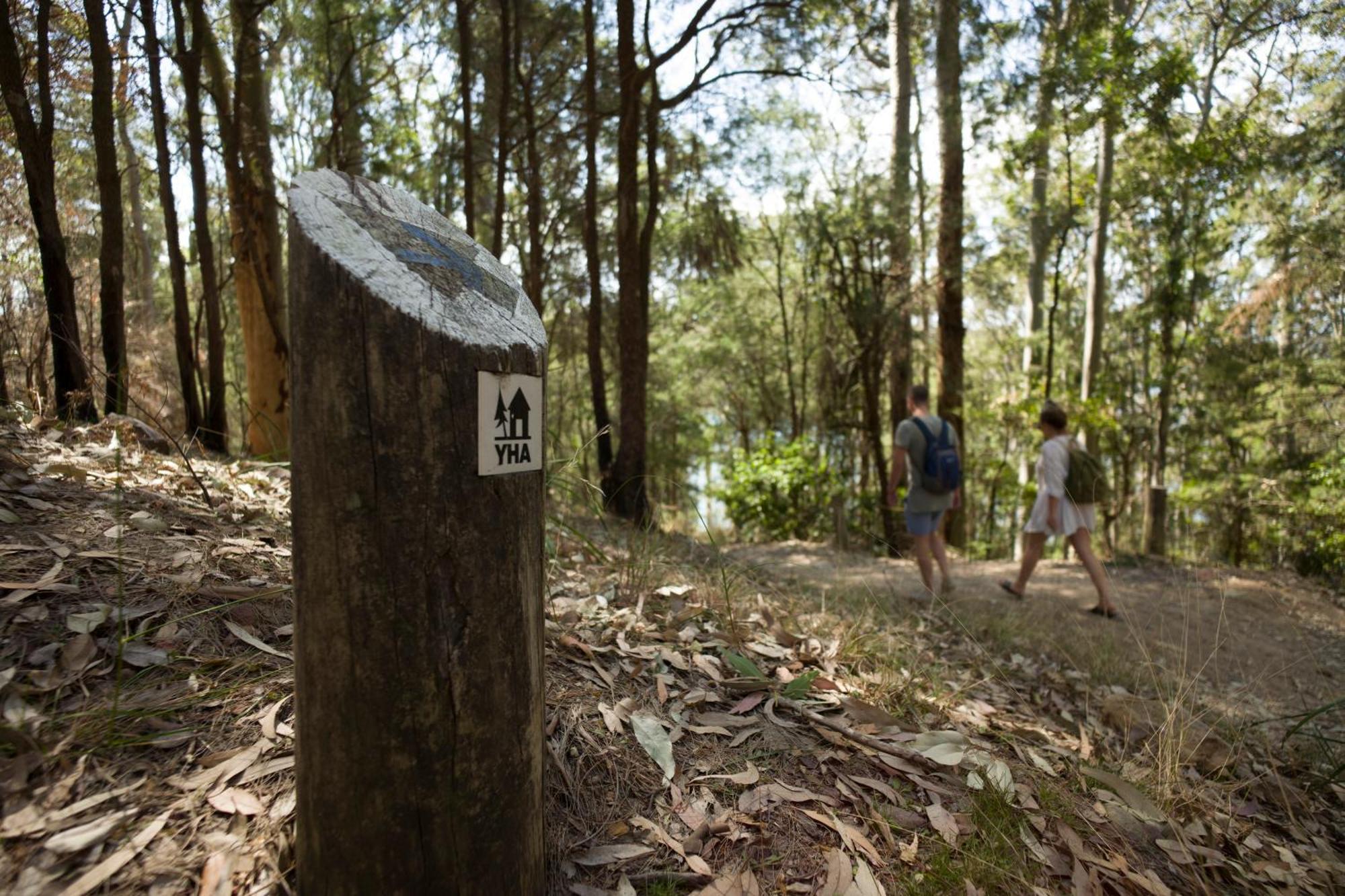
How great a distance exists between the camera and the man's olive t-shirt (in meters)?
5.95

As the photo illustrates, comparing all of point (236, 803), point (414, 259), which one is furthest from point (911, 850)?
A: point (414, 259)

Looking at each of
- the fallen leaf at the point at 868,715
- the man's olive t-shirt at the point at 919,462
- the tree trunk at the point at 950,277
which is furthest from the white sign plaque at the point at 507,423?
the tree trunk at the point at 950,277

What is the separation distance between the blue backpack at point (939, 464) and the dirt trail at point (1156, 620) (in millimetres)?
902

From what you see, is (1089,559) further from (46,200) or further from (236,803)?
(46,200)

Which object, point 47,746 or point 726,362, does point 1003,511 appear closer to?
point 726,362

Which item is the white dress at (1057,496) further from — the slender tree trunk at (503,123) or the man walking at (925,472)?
the slender tree trunk at (503,123)

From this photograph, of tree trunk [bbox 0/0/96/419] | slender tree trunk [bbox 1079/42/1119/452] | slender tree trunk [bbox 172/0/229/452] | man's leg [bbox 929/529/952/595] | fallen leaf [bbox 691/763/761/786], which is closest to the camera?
fallen leaf [bbox 691/763/761/786]

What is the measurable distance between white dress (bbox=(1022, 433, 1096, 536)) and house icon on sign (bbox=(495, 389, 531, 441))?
532 centimetres

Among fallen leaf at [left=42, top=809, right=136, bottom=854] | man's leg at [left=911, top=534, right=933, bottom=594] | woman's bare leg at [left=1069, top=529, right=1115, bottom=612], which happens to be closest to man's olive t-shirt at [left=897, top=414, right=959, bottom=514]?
man's leg at [left=911, top=534, right=933, bottom=594]

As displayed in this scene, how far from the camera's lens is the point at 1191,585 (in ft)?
23.8

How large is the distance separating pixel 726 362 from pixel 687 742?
58.7 ft

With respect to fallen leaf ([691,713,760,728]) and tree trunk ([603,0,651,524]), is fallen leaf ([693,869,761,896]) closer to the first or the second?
fallen leaf ([691,713,760,728])

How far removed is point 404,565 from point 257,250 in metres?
7.96

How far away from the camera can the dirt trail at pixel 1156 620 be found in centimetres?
443
